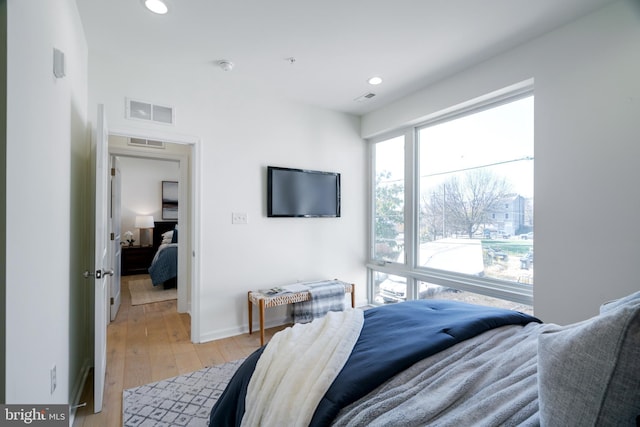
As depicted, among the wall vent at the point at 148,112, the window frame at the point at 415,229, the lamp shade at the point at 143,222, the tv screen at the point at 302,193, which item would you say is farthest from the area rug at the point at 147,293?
the window frame at the point at 415,229

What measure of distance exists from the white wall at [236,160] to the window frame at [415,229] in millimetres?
492

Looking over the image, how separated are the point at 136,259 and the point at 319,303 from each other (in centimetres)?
469

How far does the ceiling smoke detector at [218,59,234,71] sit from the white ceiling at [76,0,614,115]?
0.19 ft

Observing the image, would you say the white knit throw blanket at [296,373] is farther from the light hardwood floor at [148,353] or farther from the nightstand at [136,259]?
the nightstand at [136,259]

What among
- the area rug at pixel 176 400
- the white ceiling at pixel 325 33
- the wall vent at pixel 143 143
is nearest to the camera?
the area rug at pixel 176 400

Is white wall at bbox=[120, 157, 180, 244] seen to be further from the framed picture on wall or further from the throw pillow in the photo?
the throw pillow

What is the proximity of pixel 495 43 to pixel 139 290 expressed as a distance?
5.72 m

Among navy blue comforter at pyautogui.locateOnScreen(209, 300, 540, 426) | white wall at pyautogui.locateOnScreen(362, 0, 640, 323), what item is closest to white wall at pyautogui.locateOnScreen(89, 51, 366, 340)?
navy blue comforter at pyautogui.locateOnScreen(209, 300, 540, 426)

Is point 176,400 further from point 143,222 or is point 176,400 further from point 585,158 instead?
point 143,222

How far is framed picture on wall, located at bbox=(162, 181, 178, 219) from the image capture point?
692 cm

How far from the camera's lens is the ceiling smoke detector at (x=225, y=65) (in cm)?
275

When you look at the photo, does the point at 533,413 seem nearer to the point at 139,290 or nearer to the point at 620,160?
the point at 620,160

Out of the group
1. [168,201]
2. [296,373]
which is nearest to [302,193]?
[296,373]

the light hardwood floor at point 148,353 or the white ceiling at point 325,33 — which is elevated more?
the white ceiling at point 325,33
